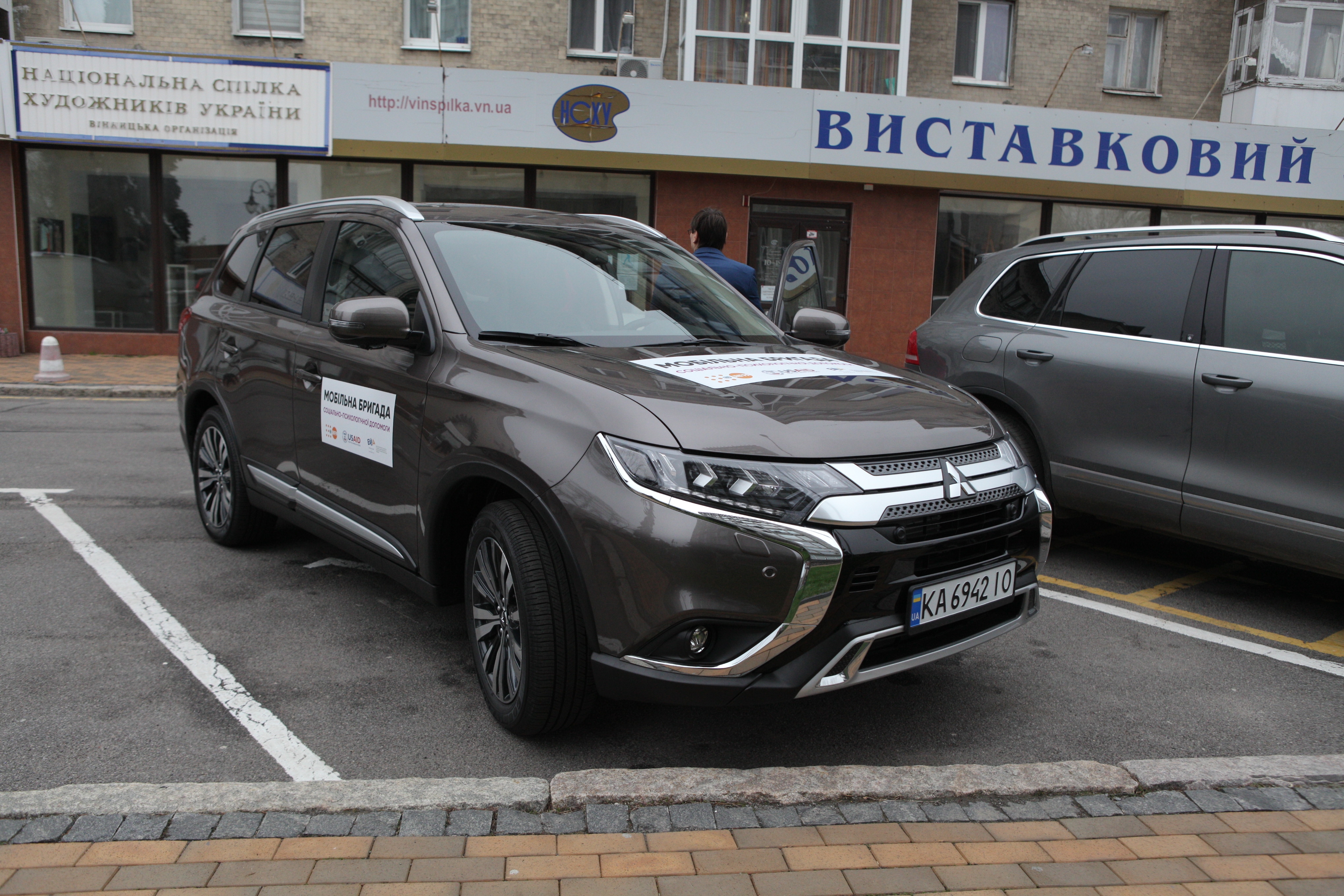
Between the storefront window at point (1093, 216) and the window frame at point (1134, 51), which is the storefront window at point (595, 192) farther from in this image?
the window frame at point (1134, 51)

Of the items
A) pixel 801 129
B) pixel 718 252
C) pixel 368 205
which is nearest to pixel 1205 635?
pixel 718 252

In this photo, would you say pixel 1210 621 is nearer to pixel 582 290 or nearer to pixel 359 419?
pixel 582 290

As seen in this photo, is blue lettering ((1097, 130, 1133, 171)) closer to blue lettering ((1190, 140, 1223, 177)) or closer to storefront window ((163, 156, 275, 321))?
blue lettering ((1190, 140, 1223, 177))

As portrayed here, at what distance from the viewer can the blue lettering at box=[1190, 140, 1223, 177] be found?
16.5 meters

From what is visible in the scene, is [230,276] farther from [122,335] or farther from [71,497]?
[122,335]

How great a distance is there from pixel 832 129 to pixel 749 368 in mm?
13016

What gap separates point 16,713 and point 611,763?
6.70 ft

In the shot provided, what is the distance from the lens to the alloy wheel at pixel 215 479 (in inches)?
216

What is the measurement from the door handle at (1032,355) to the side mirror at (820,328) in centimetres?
167

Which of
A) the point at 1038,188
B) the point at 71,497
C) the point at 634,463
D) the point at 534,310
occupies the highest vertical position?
the point at 1038,188

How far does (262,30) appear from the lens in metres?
17.1

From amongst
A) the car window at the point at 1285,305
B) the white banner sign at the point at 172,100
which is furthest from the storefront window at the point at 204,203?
the car window at the point at 1285,305

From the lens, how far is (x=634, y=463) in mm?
2955

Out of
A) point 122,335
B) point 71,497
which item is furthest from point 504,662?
point 122,335
